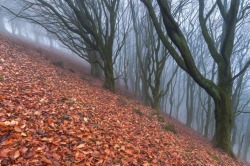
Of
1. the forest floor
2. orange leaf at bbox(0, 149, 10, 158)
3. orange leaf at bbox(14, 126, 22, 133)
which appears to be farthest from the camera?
orange leaf at bbox(14, 126, 22, 133)

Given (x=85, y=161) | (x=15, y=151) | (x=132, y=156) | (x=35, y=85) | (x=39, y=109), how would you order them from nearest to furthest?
(x=15, y=151)
(x=85, y=161)
(x=132, y=156)
(x=39, y=109)
(x=35, y=85)

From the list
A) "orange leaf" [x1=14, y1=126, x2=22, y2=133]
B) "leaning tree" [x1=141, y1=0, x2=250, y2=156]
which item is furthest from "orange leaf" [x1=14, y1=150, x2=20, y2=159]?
"leaning tree" [x1=141, y1=0, x2=250, y2=156]

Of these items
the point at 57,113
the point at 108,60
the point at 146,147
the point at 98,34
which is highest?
the point at 98,34

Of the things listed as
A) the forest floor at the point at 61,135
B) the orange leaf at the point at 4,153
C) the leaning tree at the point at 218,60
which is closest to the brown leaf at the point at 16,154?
the forest floor at the point at 61,135

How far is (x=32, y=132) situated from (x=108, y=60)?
708 cm

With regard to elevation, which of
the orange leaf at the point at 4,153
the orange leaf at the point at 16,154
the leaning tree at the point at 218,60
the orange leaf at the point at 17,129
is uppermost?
the leaning tree at the point at 218,60

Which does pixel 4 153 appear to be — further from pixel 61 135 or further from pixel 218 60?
pixel 218 60

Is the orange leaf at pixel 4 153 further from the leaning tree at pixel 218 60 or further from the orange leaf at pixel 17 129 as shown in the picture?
the leaning tree at pixel 218 60

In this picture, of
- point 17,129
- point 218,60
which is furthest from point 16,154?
point 218,60

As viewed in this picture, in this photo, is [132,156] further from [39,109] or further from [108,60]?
[108,60]

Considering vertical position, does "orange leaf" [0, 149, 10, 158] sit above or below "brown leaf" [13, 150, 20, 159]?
above

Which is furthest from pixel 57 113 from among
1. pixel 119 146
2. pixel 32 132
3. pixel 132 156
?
pixel 132 156

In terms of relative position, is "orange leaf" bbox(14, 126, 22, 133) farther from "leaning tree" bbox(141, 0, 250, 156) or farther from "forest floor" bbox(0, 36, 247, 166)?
"leaning tree" bbox(141, 0, 250, 156)

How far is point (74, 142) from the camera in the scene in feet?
11.1
